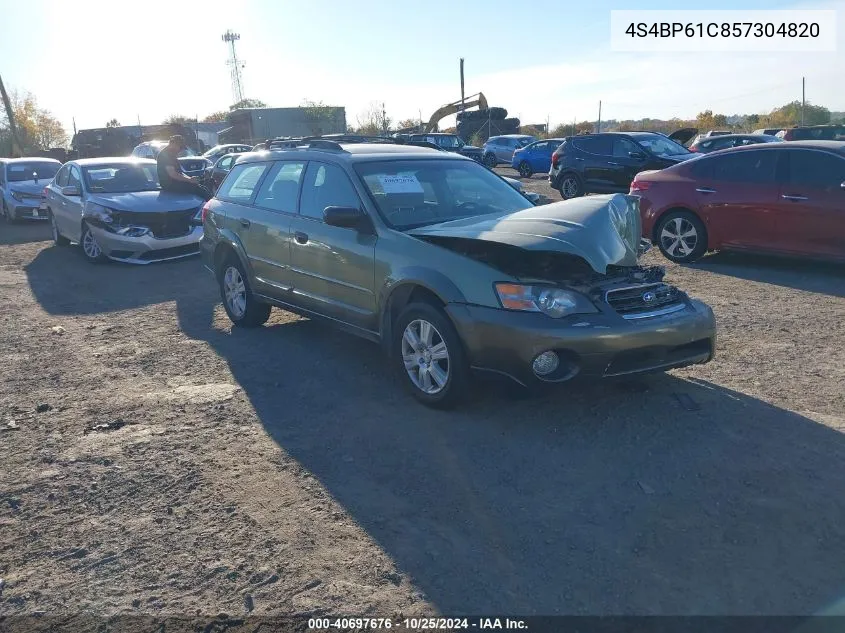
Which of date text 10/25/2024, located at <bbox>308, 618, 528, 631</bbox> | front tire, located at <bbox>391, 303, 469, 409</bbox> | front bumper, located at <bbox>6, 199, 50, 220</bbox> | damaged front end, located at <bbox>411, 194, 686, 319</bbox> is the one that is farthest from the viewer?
front bumper, located at <bbox>6, 199, 50, 220</bbox>

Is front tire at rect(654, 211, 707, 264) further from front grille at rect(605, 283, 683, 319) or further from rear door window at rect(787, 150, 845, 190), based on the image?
front grille at rect(605, 283, 683, 319)

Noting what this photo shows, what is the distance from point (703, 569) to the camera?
3.05 metres

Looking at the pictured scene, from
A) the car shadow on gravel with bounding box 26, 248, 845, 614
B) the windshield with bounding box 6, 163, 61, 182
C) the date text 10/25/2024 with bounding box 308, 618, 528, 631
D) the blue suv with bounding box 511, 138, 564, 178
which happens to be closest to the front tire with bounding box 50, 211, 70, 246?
the windshield with bounding box 6, 163, 61, 182

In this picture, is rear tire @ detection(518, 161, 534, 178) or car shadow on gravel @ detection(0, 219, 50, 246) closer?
car shadow on gravel @ detection(0, 219, 50, 246)

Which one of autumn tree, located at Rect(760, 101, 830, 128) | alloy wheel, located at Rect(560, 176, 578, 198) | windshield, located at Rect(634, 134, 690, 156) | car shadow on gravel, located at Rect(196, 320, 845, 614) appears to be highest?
autumn tree, located at Rect(760, 101, 830, 128)

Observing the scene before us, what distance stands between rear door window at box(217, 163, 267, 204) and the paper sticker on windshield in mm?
1637

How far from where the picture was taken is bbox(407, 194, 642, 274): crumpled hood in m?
4.32

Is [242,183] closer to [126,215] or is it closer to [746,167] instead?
[126,215]

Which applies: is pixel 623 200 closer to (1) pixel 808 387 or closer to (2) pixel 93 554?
(1) pixel 808 387

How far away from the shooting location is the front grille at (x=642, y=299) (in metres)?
4.45

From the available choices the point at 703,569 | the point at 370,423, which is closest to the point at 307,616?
the point at 703,569

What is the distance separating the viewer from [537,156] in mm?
26859

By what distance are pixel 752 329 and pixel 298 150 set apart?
169 inches

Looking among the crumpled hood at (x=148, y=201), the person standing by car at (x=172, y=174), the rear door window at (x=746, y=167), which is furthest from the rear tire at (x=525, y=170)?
the rear door window at (x=746, y=167)
